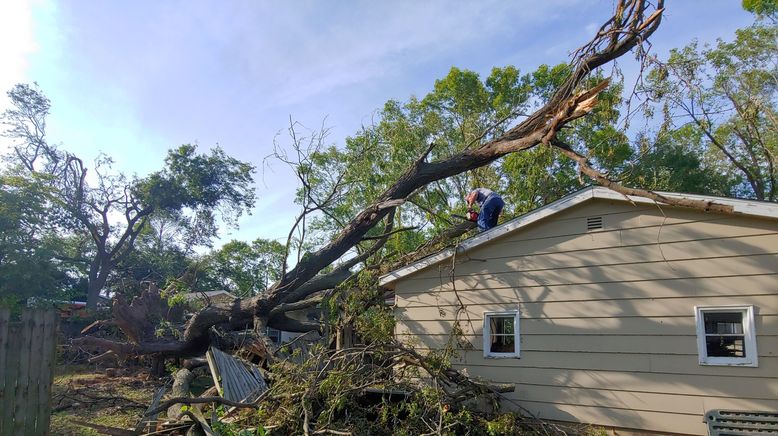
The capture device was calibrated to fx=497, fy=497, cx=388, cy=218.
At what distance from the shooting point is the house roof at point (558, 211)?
5.67 m

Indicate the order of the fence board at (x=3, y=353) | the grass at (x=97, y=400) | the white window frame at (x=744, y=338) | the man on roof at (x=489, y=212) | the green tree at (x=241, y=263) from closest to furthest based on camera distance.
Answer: the fence board at (x=3, y=353)
the white window frame at (x=744, y=338)
the man on roof at (x=489, y=212)
the grass at (x=97, y=400)
the green tree at (x=241, y=263)

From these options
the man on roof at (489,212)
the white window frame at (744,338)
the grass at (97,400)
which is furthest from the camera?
the grass at (97,400)

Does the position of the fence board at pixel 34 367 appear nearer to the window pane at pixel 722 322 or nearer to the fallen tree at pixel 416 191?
the fallen tree at pixel 416 191

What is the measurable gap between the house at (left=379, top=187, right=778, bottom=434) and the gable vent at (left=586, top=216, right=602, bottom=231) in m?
0.01

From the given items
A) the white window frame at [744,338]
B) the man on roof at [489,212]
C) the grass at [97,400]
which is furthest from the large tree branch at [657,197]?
the grass at [97,400]

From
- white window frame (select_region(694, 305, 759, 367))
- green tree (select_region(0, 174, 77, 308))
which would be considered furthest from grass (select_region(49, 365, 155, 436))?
green tree (select_region(0, 174, 77, 308))

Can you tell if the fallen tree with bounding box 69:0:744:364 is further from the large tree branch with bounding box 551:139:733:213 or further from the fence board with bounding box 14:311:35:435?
the fence board with bounding box 14:311:35:435

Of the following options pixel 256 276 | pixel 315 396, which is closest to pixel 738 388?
pixel 315 396

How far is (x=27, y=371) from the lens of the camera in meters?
5.22

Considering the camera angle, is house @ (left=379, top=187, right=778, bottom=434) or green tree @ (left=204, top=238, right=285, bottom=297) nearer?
house @ (left=379, top=187, right=778, bottom=434)

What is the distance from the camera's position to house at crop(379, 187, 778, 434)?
5680 millimetres

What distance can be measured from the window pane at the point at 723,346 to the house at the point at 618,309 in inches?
A: 0.7

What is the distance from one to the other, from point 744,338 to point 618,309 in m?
1.33

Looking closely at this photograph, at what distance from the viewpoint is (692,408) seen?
574cm
